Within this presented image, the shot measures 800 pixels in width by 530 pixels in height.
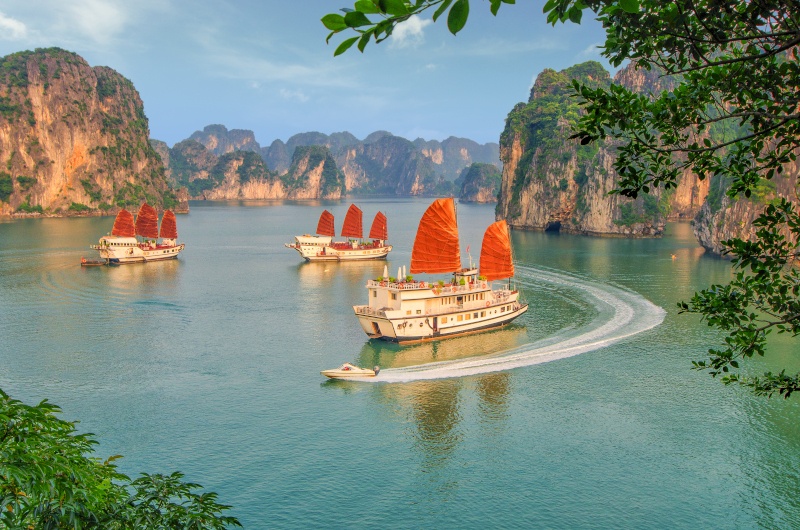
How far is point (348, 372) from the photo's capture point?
1032 inches

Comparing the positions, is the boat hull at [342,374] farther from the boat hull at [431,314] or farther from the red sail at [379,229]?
the red sail at [379,229]

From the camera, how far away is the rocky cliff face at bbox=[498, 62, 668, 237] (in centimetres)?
8744

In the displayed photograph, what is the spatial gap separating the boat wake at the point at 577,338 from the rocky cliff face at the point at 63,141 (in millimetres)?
109961

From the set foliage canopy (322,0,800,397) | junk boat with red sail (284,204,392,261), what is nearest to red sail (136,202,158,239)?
junk boat with red sail (284,204,392,261)

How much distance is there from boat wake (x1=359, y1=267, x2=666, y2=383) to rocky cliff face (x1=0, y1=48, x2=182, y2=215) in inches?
4329

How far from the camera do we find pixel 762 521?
16094 mm

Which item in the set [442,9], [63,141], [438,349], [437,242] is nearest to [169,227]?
[437,242]

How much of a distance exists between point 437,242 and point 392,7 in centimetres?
3304

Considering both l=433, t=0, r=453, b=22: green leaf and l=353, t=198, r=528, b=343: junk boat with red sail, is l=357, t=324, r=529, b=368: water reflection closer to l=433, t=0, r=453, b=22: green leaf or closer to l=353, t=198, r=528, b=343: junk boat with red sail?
l=353, t=198, r=528, b=343: junk boat with red sail

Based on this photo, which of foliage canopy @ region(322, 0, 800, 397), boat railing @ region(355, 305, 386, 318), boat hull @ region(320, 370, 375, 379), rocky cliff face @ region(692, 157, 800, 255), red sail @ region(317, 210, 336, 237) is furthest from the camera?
red sail @ region(317, 210, 336, 237)

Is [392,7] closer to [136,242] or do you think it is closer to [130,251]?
[130,251]

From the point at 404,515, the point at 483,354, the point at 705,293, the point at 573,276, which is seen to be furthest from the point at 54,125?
the point at 705,293

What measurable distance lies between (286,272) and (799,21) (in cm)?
5200

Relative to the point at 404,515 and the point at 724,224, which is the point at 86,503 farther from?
the point at 724,224
